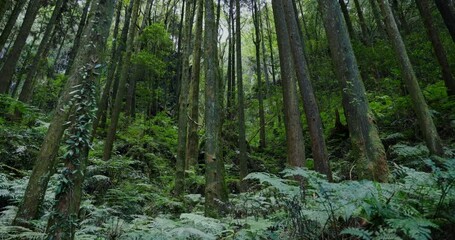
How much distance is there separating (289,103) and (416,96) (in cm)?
288

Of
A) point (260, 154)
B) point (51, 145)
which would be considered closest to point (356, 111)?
point (51, 145)

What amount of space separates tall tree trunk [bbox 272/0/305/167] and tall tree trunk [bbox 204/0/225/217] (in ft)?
5.00

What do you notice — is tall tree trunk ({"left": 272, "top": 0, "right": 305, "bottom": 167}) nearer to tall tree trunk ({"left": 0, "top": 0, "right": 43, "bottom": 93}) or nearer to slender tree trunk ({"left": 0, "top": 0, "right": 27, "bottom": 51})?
slender tree trunk ({"left": 0, "top": 0, "right": 27, "bottom": 51})

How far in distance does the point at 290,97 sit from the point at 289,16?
1.98 meters

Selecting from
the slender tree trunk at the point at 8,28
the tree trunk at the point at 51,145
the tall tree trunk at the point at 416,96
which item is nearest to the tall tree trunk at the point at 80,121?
the tree trunk at the point at 51,145

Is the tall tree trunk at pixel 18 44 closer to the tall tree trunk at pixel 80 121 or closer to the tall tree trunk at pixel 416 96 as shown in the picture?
the tall tree trunk at pixel 80 121

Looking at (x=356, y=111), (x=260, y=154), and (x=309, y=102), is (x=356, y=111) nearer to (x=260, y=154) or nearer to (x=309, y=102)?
(x=309, y=102)

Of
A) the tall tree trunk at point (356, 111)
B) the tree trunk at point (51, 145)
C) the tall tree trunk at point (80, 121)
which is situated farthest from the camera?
the tall tree trunk at point (356, 111)

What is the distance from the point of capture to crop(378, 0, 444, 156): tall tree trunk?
6.64m

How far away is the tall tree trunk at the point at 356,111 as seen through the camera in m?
4.26

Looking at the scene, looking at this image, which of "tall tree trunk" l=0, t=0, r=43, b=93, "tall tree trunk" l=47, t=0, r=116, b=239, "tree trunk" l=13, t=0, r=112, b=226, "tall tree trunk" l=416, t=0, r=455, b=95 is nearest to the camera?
"tall tree trunk" l=47, t=0, r=116, b=239

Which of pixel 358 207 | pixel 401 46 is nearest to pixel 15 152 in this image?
pixel 358 207

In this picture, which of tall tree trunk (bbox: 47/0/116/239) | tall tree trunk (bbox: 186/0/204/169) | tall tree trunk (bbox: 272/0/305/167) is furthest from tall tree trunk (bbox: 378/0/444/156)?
tall tree trunk (bbox: 47/0/116/239)

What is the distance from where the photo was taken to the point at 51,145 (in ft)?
13.4
